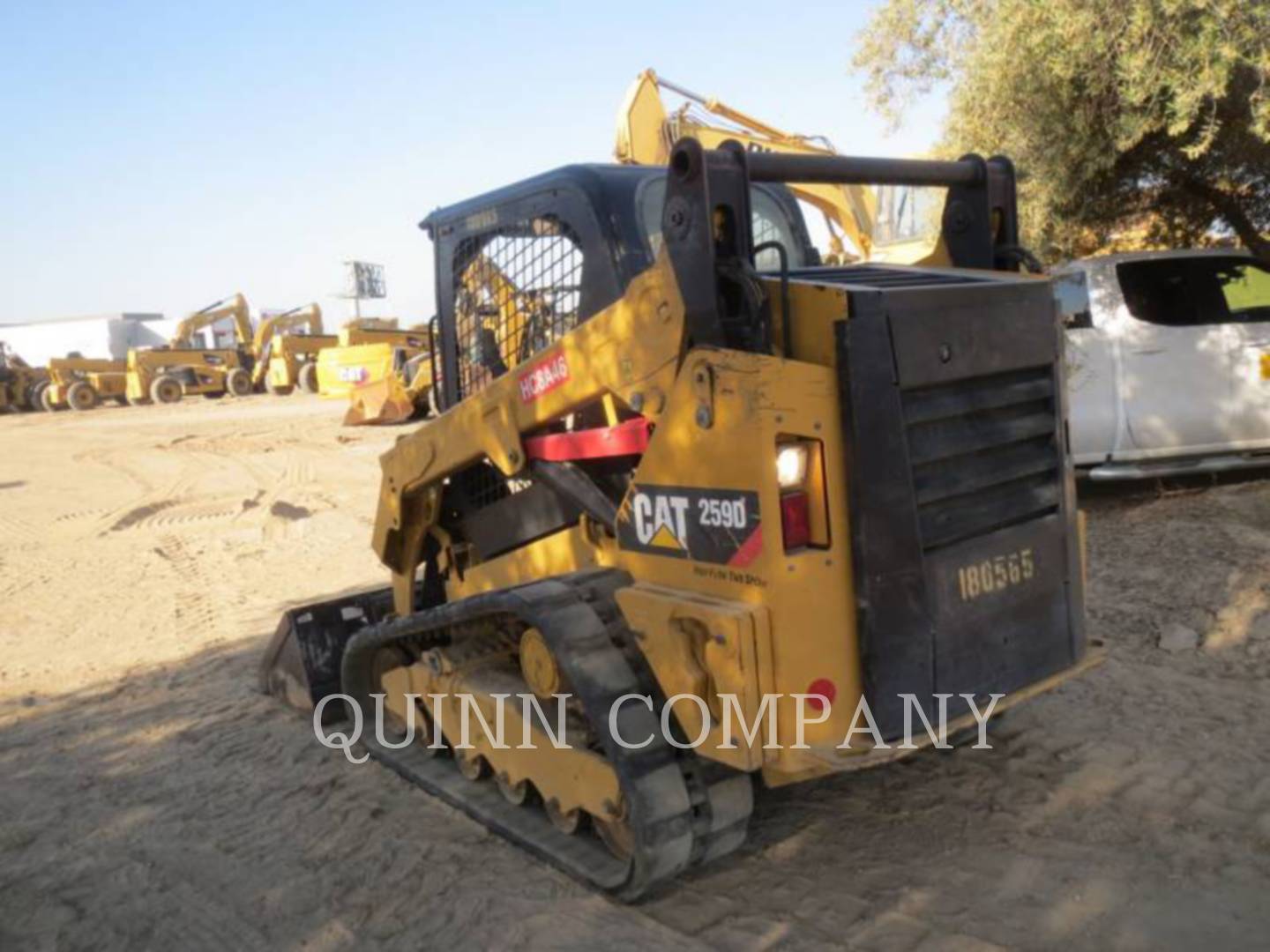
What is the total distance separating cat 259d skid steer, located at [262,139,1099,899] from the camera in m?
2.69

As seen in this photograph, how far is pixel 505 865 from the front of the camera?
11.2 ft

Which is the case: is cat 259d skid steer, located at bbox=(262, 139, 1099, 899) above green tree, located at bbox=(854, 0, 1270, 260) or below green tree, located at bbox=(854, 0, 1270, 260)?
below

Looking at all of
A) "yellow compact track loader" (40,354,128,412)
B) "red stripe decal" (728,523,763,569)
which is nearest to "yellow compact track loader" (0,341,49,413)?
"yellow compact track loader" (40,354,128,412)

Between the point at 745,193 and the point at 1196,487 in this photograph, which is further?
the point at 1196,487

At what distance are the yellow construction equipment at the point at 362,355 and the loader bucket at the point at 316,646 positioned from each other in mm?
15899

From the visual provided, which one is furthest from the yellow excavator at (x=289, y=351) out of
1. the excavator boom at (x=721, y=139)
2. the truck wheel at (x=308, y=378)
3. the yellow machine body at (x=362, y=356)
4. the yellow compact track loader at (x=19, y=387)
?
the excavator boom at (x=721, y=139)

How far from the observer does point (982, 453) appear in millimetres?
3041

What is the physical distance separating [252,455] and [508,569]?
511 inches

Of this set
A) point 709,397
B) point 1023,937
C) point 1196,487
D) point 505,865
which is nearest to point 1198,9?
point 1196,487

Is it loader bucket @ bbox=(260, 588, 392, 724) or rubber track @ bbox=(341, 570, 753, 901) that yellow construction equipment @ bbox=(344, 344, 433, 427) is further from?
rubber track @ bbox=(341, 570, 753, 901)

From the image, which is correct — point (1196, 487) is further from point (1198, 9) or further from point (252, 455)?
point (252, 455)

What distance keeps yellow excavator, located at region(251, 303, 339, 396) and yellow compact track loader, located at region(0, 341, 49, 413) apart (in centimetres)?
670

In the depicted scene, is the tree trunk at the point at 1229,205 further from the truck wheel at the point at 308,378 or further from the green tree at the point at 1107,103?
the truck wheel at the point at 308,378

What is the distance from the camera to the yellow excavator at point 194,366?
3009 cm
